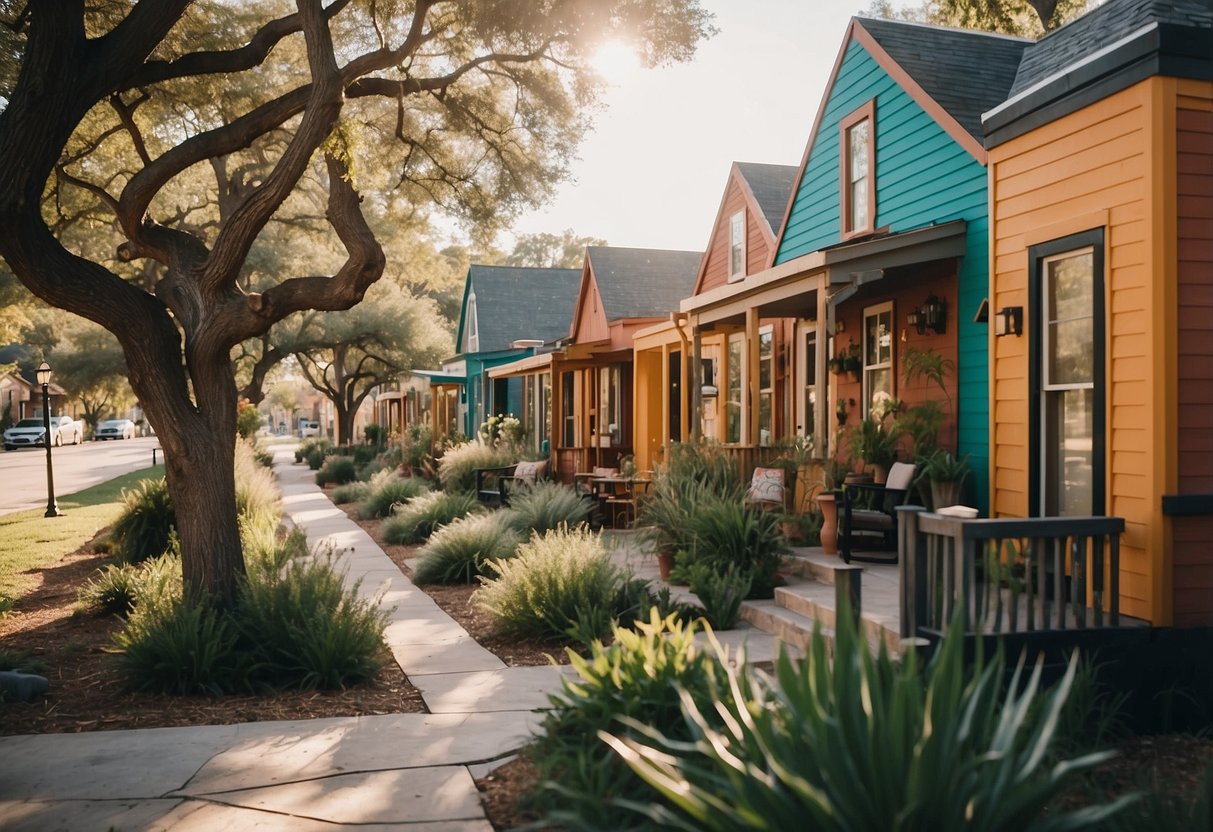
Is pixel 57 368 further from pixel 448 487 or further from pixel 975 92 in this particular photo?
pixel 975 92

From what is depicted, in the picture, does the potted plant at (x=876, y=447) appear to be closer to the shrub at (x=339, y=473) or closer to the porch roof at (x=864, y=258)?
the porch roof at (x=864, y=258)

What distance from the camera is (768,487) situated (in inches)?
376

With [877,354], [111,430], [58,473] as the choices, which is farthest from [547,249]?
[877,354]

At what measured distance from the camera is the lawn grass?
35.7 feet

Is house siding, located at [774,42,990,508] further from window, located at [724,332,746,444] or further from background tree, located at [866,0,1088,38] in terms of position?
background tree, located at [866,0,1088,38]

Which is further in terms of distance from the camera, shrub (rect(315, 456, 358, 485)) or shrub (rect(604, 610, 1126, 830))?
shrub (rect(315, 456, 358, 485))

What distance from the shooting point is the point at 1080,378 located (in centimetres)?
624

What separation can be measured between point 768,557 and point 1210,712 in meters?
3.35

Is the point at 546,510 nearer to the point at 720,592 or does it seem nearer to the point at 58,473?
the point at 720,592

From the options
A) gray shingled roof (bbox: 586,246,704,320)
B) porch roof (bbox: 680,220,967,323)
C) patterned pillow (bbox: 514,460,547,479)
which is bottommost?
patterned pillow (bbox: 514,460,547,479)

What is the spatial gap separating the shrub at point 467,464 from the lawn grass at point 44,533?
4.87m

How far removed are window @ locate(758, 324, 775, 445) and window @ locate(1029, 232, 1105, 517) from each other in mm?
6663

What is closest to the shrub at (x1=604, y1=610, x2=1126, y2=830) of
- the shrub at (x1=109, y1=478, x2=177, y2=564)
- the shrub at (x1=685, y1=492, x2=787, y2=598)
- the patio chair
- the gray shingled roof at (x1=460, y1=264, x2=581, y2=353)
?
the shrub at (x1=685, y1=492, x2=787, y2=598)

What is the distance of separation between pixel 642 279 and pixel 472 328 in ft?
31.0
